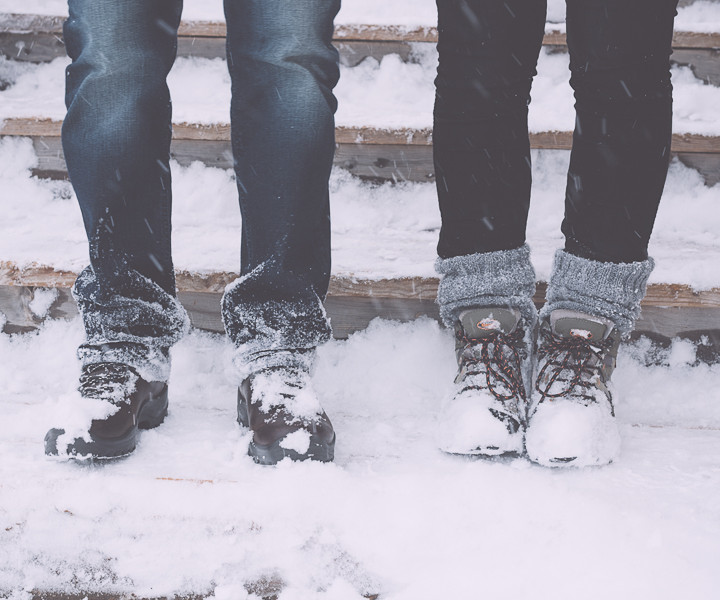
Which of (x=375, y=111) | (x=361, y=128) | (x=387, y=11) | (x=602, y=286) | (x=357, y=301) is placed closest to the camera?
(x=602, y=286)

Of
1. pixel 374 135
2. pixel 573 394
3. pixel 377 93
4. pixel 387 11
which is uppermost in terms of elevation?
pixel 387 11

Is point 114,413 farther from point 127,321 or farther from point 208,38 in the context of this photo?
point 208,38

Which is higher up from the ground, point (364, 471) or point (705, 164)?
point (705, 164)

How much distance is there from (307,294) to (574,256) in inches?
17.8

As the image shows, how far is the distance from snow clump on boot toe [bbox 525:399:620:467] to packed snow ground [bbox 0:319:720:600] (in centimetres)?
2

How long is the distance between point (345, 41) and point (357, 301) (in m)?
0.81

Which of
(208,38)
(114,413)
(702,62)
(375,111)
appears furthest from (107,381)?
(702,62)

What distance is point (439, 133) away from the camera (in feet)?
3.54

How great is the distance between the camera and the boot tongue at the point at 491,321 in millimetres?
1065

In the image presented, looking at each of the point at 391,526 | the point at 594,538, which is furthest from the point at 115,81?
the point at 594,538

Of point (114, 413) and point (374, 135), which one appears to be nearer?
point (114, 413)

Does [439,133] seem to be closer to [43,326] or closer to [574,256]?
[574,256]

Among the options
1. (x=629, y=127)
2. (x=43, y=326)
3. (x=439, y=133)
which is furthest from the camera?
(x=43, y=326)

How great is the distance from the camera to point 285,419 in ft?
2.98
